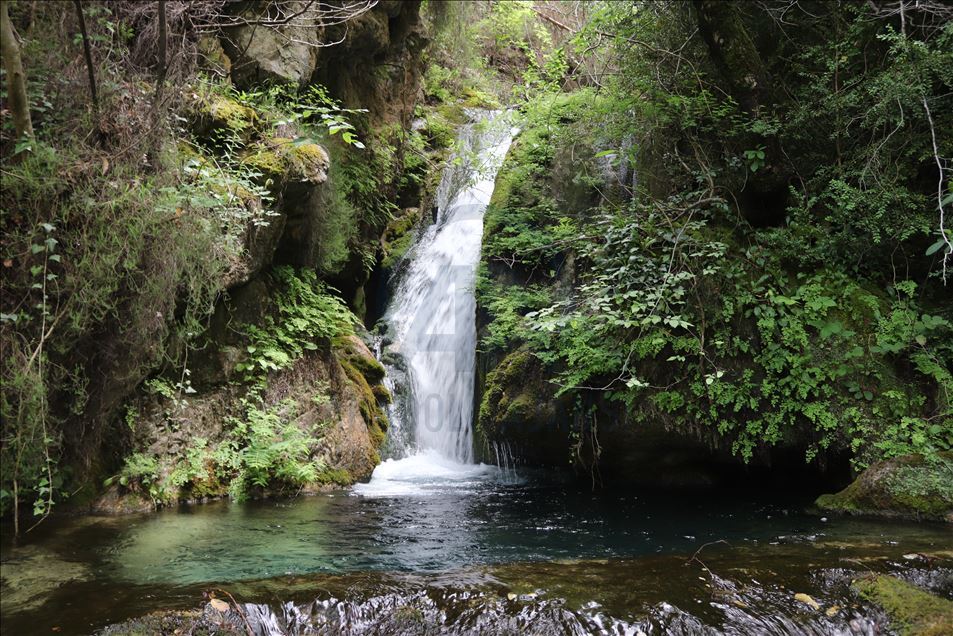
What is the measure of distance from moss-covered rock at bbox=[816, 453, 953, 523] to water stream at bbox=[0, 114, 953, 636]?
30 centimetres

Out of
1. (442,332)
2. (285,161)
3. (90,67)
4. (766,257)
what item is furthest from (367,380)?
(766,257)

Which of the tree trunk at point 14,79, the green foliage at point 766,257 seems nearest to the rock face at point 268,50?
the tree trunk at point 14,79

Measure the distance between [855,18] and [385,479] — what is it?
27.6 feet

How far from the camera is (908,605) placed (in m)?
3.37

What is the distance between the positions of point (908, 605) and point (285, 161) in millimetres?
7113

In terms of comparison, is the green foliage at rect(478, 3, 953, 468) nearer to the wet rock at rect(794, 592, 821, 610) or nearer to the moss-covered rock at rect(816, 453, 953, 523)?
the moss-covered rock at rect(816, 453, 953, 523)

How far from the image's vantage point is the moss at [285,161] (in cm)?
693

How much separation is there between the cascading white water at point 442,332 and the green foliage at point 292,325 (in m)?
2.07

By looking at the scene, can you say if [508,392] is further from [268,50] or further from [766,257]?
[268,50]

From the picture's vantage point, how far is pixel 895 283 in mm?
6074

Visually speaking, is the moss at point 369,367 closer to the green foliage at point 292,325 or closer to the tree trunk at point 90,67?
the green foliage at point 292,325

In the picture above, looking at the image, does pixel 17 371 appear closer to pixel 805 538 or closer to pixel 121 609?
pixel 121 609

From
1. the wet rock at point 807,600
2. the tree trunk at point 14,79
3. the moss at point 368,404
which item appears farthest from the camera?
the moss at point 368,404

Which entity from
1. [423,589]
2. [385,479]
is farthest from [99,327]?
[385,479]
